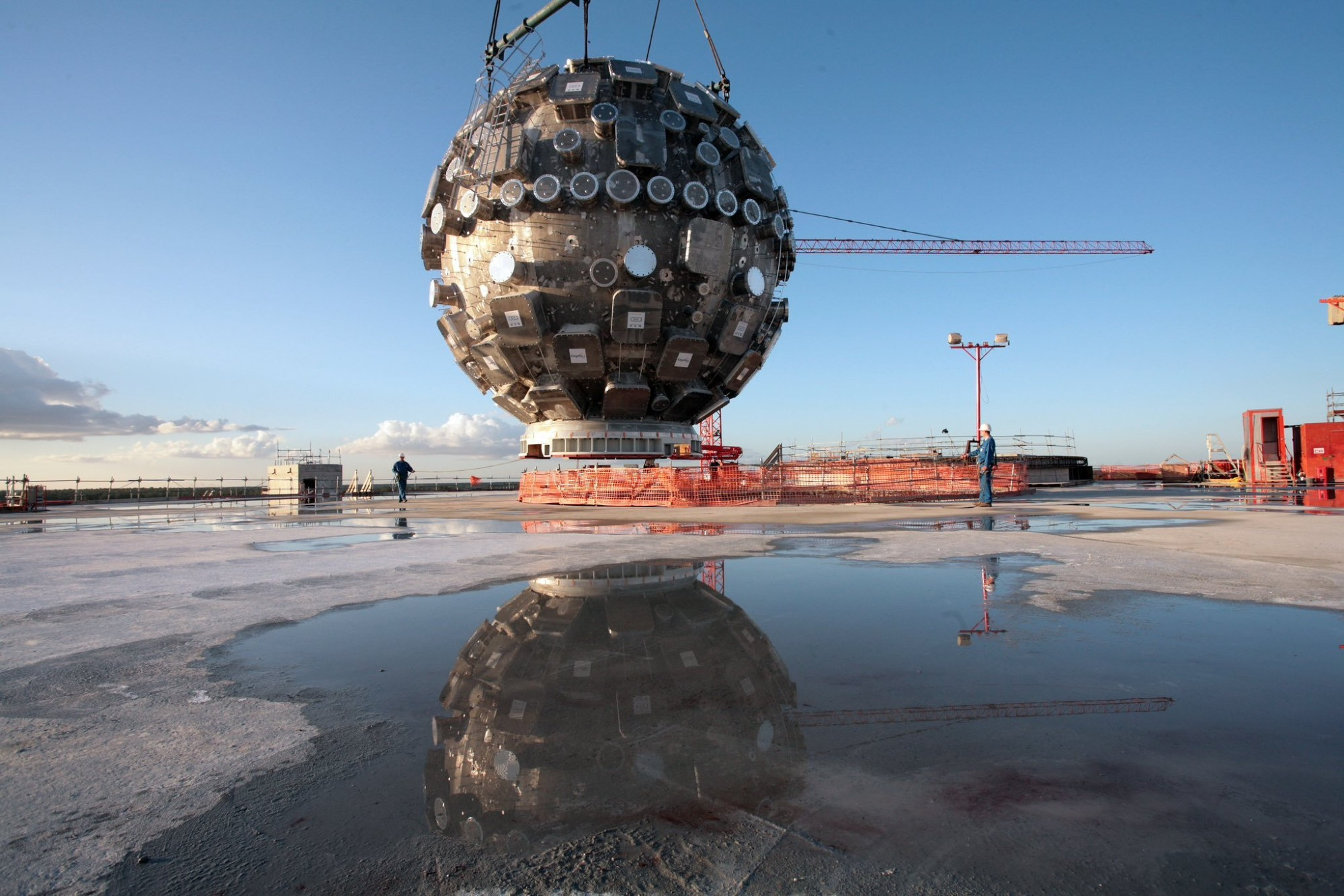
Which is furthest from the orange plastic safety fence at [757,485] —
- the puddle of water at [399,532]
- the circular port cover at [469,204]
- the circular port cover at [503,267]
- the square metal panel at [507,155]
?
the square metal panel at [507,155]

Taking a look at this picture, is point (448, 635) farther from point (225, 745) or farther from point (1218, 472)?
point (1218, 472)

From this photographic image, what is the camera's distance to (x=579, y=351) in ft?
55.4

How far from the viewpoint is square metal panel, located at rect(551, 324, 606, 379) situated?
16516mm

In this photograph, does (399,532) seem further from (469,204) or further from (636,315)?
(469,204)

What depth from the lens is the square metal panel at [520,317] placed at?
1619 cm

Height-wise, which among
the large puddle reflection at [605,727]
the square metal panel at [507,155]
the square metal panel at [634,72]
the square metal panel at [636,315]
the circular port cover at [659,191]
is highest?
the square metal panel at [634,72]

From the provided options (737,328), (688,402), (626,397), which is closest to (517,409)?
(626,397)

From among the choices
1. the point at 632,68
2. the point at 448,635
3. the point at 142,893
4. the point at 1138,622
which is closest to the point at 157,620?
the point at 448,635

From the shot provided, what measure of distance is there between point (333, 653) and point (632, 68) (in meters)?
17.3

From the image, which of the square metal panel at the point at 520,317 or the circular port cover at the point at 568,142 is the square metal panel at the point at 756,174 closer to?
the circular port cover at the point at 568,142

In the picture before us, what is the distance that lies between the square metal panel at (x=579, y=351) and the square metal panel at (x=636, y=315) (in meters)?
0.54

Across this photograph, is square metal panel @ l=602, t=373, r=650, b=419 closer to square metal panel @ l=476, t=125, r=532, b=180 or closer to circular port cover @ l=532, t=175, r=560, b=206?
circular port cover @ l=532, t=175, r=560, b=206

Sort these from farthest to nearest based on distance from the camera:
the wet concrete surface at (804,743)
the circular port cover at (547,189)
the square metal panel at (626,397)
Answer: the square metal panel at (626,397) → the circular port cover at (547,189) → the wet concrete surface at (804,743)

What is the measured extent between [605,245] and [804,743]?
15.1 meters
